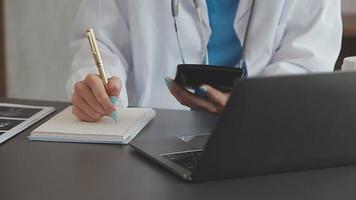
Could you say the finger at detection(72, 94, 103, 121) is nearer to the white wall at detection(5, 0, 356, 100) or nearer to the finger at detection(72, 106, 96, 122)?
the finger at detection(72, 106, 96, 122)

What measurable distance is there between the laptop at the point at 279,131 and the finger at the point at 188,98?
0.21 m

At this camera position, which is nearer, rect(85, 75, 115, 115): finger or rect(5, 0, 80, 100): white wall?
rect(85, 75, 115, 115): finger

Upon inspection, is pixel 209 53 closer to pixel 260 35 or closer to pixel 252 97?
pixel 260 35

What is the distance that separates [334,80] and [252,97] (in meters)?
0.11

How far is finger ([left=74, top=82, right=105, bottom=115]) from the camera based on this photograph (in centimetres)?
114

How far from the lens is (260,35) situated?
1521 mm

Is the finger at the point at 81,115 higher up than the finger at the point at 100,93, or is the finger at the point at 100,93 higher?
the finger at the point at 100,93

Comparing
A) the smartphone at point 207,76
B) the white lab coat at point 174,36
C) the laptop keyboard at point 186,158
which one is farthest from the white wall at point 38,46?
the laptop keyboard at point 186,158

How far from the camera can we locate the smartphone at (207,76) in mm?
1077

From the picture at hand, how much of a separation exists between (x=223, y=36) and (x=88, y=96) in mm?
484

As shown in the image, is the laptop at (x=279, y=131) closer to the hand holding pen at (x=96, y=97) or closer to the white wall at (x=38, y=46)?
the hand holding pen at (x=96, y=97)

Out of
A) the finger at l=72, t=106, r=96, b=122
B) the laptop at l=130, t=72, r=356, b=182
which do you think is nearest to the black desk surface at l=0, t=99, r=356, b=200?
the laptop at l=130, t=72, r=356, b=182

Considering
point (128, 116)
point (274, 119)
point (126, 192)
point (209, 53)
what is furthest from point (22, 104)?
point (274, 119)

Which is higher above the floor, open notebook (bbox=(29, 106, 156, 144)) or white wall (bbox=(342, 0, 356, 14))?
open notebook (bbox=(29, 106, 156, 144))
